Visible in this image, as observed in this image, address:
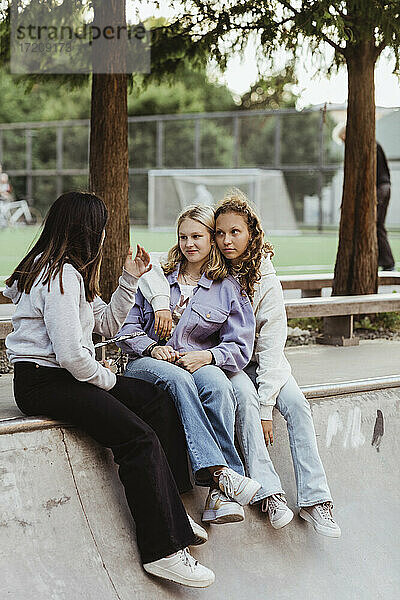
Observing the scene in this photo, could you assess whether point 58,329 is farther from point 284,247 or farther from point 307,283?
point 284,247

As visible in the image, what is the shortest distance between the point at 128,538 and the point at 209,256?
147 centimetres

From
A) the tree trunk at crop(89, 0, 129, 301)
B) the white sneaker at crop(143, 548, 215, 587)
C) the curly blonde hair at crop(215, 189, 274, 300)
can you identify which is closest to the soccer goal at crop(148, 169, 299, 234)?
the tree trunk at crop(89, 0, 129, 301)

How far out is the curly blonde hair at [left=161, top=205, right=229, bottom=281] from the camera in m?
4.30

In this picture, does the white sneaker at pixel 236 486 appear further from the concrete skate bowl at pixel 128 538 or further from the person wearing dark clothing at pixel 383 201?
the person wearing dark clothing at pixel 383 201

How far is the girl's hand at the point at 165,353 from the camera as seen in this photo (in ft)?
13.4

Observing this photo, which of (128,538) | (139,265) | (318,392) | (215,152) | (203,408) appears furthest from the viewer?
(215,152)

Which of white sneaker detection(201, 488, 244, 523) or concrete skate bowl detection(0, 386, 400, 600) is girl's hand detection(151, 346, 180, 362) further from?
white sneaker detection(201, 488, 244, 523)

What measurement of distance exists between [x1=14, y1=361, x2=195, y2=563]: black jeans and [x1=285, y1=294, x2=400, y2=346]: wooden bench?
9.80ft

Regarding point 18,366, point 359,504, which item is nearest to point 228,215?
point 18,366

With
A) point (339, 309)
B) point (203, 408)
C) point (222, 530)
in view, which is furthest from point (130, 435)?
point (339, 309)

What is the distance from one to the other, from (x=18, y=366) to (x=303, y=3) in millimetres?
4374

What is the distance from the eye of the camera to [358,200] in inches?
321

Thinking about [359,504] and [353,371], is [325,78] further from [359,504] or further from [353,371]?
[359,504]

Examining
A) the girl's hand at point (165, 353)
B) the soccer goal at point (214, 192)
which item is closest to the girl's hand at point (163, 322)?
the girl's hand at point (165, 353)
